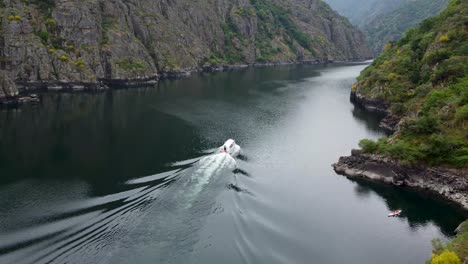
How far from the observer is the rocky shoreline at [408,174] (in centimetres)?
6500

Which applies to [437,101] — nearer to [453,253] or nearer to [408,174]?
[408,174]

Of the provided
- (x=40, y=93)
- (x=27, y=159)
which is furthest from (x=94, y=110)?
(x=27, y=159)

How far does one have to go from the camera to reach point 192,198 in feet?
187

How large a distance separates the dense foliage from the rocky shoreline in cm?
160

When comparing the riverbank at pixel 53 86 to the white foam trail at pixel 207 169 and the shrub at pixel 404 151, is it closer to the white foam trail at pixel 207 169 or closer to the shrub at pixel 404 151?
the white foam trail at pixel 207 169

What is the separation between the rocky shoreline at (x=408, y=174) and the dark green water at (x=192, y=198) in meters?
2.27

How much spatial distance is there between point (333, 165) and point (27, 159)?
2277 inches

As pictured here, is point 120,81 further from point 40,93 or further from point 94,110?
point 94,110

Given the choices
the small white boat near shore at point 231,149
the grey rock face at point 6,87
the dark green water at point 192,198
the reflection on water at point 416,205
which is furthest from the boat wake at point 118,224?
the grey rock face at point 6,87

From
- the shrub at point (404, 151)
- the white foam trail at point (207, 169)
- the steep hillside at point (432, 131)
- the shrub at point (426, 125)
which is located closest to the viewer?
the white foam trail at point (207, 169)

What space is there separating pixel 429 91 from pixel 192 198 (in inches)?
2871

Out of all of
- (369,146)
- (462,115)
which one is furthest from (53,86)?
(462,115)

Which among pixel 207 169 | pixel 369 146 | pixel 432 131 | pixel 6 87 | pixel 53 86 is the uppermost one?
pixel 6 87

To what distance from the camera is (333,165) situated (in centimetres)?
7900
